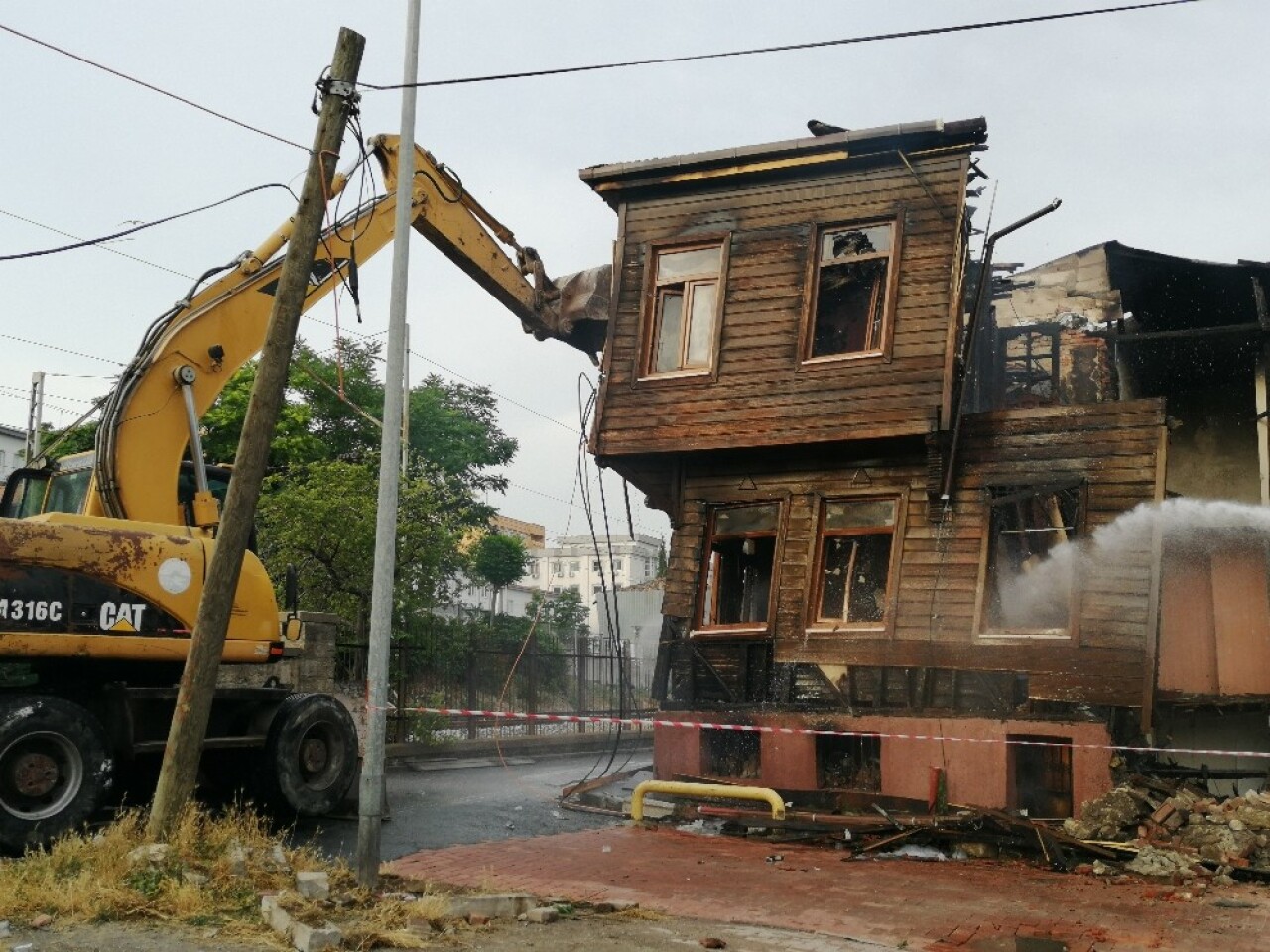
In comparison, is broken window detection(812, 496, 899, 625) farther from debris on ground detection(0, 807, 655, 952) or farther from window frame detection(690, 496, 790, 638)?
debris on ground detection(0, 807, 655, 952)

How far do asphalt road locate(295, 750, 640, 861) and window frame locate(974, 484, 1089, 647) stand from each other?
514cm

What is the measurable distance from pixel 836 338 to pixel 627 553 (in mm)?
93167

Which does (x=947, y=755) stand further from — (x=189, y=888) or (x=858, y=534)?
(x=189, y=888)

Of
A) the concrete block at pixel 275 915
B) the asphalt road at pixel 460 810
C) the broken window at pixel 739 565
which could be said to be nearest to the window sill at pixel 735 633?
the broken window at pixel 739 565

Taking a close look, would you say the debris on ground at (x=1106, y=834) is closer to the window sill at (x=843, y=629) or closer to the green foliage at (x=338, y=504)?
the window sill at (x=843, y=629)

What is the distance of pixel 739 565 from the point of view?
1688 cm

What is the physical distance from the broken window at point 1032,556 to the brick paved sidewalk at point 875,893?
3509 millimetres

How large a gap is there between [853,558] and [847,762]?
268 cm

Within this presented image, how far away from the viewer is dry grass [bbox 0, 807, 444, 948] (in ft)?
23.9

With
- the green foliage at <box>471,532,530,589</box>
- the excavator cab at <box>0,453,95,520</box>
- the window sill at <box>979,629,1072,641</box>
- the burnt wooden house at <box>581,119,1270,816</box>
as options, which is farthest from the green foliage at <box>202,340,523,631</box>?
the green foliage at <box>471,532,530,589</box>

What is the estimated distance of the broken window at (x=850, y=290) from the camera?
1582 cm

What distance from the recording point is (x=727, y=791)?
13188mm

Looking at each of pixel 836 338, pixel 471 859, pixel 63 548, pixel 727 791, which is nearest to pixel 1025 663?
pixel 727 791

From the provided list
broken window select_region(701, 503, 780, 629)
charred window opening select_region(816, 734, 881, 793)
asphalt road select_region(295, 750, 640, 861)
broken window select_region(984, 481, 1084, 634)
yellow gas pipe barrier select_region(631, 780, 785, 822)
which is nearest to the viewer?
asphalt road select_region(295, 750, 640, 861)
